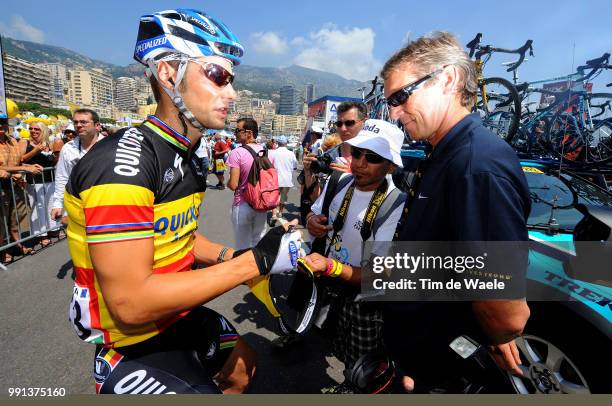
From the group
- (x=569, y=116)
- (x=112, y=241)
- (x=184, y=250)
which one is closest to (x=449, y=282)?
(x=184, y=250)

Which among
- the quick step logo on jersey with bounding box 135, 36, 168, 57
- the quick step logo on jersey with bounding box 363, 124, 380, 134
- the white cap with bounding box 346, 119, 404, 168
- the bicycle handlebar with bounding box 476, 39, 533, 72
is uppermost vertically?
the bicycle handlebar with bounding box 476, 39, 533, 72

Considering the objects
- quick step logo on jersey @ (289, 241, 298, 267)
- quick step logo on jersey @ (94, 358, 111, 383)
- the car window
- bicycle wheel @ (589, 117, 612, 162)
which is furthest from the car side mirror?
bicycle wheel @ (589, 117, 612, 162)

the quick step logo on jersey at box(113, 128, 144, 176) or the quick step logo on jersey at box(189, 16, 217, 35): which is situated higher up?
the quick step logo on jersey at box(189, 16, 217, 35)

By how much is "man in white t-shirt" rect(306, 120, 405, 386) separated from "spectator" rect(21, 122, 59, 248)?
5.90m

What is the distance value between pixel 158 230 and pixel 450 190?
1.33 metres

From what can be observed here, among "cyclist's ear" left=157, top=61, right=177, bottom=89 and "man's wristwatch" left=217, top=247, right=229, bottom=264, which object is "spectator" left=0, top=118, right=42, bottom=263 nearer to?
"man's wristwatch" left=217, top=247, right=229, bottom=264

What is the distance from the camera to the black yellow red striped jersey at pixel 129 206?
1.14 meters

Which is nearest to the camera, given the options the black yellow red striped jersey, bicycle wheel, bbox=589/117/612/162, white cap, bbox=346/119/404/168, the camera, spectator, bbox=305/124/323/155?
the black yellow red striped jersey

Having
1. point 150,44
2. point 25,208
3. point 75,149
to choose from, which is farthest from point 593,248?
point 25,208

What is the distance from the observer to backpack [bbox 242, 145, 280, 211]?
438cm

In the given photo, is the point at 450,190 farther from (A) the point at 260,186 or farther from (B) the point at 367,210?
(A) the point at 260,186

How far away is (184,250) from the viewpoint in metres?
1.65

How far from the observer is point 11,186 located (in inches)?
214

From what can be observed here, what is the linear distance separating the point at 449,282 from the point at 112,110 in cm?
18741
